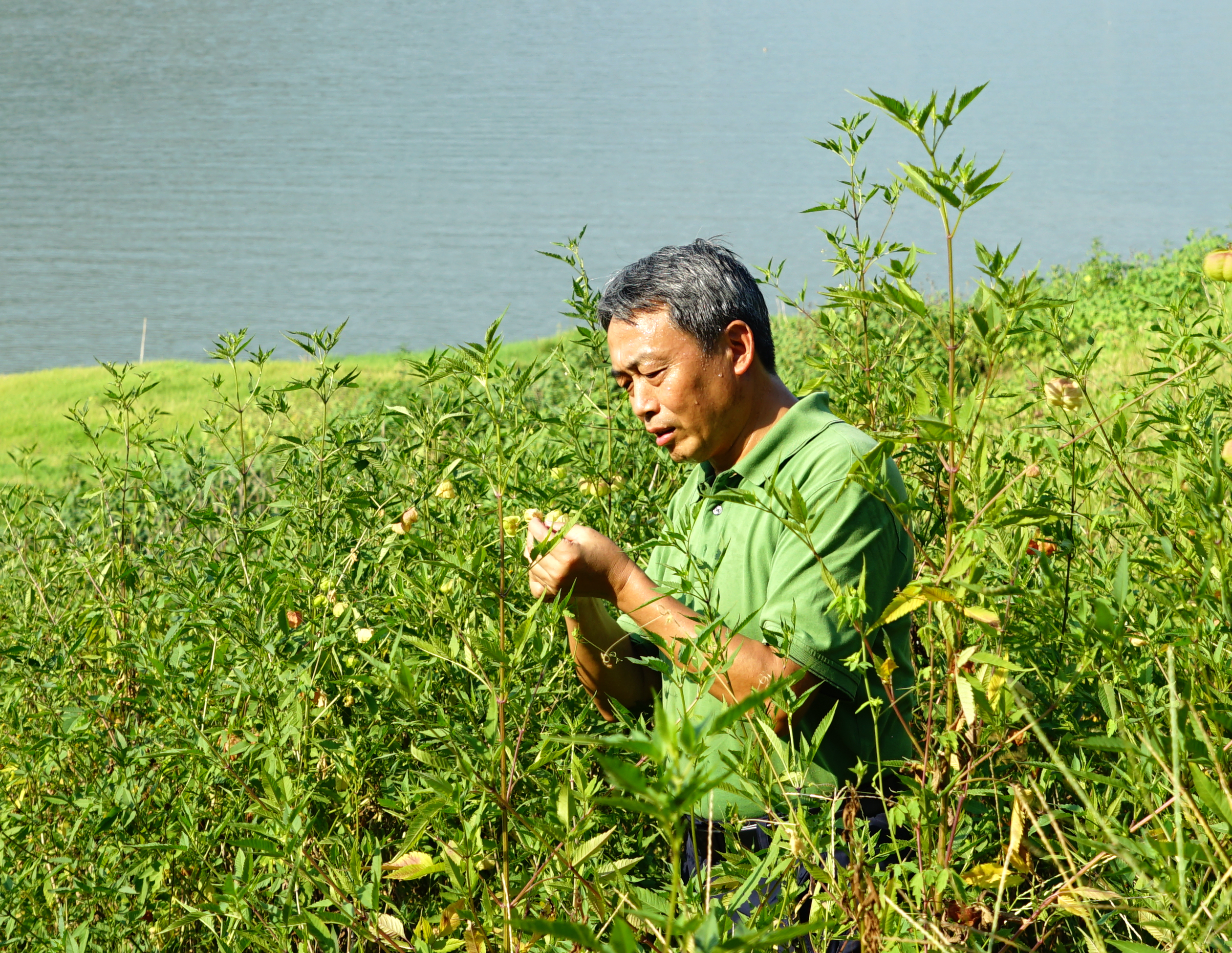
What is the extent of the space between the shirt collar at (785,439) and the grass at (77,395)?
5.50m

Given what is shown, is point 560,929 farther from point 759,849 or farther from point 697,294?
point 697,294

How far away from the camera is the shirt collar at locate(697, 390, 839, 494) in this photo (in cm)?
214

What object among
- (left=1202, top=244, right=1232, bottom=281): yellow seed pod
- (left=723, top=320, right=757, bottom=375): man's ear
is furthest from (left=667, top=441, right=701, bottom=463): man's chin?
(left=1202, top=244, right=1232, bottom=281): yellow seed pod

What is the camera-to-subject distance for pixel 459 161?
941 inches

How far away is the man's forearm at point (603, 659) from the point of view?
2025 mm

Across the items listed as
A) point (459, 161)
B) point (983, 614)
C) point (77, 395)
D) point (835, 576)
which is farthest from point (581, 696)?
point (459, 161)

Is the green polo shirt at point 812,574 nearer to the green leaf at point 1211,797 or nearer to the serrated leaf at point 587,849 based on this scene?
the serrated leaf at point 587,849

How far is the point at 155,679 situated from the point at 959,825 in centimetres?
142

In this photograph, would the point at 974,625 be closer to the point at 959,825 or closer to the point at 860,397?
the point at 959,825

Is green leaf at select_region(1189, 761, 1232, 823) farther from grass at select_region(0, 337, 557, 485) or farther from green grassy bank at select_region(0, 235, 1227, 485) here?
grass at select_region(0, 337, 557, 485)

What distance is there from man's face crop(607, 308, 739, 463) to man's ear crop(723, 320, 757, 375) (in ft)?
0.05

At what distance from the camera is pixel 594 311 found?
2.47 metres

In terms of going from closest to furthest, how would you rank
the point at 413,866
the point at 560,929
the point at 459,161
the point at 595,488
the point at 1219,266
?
the point at 560,929 < the point at 413,866 < the point at 1219,266 < the point at 595,488 < the point at 459,161

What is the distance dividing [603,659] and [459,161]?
76.0ft
